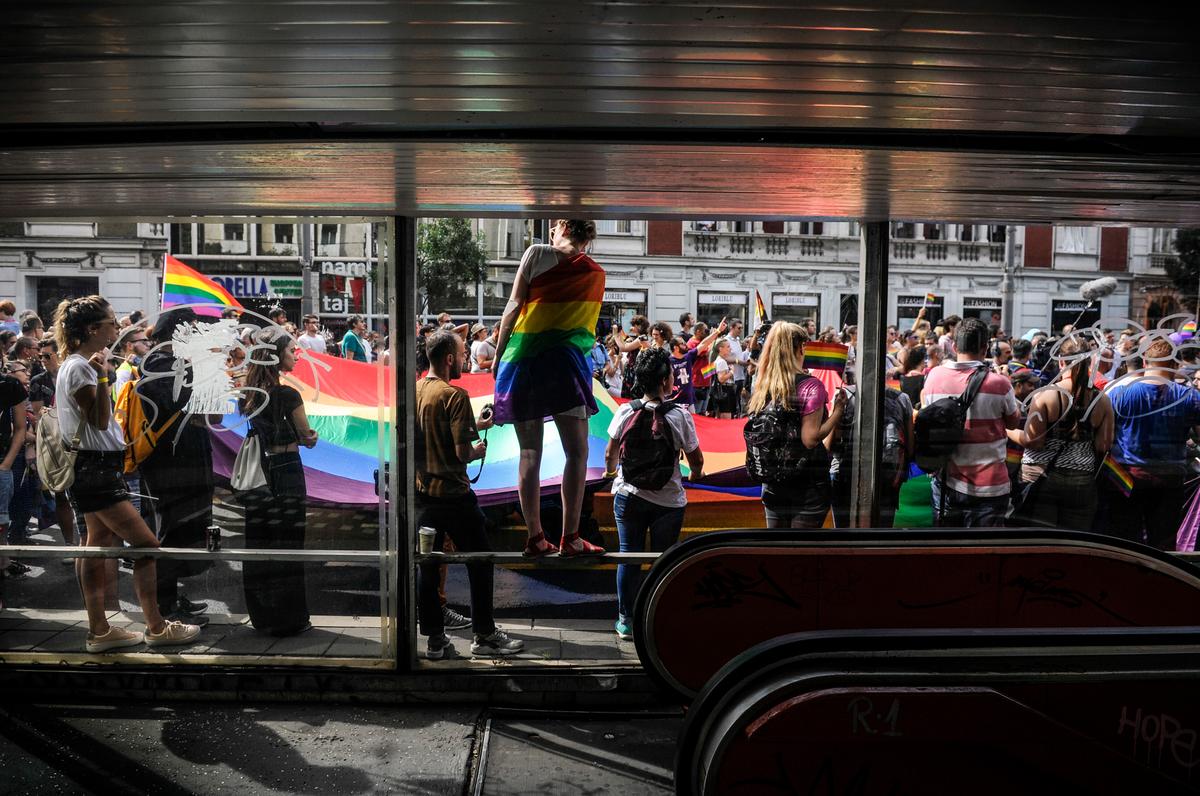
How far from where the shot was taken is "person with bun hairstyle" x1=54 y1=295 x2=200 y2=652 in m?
5.56

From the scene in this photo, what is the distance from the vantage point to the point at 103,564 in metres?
5.81

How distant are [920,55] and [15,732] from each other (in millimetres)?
5520

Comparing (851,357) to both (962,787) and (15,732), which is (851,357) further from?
(15,732)

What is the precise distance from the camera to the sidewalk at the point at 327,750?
4.41 metres

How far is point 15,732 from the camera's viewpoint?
4.94 m

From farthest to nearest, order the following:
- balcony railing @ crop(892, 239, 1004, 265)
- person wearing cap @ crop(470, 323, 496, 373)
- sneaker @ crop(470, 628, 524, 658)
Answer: person wearing cap @ crop(470, 323, 496, 373) < balcony railing @ crop(892, 239, 1004, 265) < sneaker @ crop(470, 628, 524, 658)

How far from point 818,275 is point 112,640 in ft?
16.7

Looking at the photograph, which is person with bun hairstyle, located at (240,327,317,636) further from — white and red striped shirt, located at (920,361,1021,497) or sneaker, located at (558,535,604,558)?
white and red striped shirt, located at (920,361,1021,497)

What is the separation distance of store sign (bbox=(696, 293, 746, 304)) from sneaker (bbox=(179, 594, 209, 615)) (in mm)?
3872

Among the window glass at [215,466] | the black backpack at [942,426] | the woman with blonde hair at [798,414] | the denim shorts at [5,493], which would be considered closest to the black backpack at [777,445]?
the woman with blonde hair at [798,414]

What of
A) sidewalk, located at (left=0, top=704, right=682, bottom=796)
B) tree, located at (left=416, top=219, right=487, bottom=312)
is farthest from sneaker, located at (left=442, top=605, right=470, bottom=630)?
tree, located at (left=416, top=219, right=487, bottom=312)

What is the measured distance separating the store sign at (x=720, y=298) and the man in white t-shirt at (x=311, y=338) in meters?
2.47

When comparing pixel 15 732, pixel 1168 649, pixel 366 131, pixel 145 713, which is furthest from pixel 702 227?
pixel 15 732

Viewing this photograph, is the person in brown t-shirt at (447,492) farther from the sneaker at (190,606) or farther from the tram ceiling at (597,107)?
the sneaker at (190,606)
